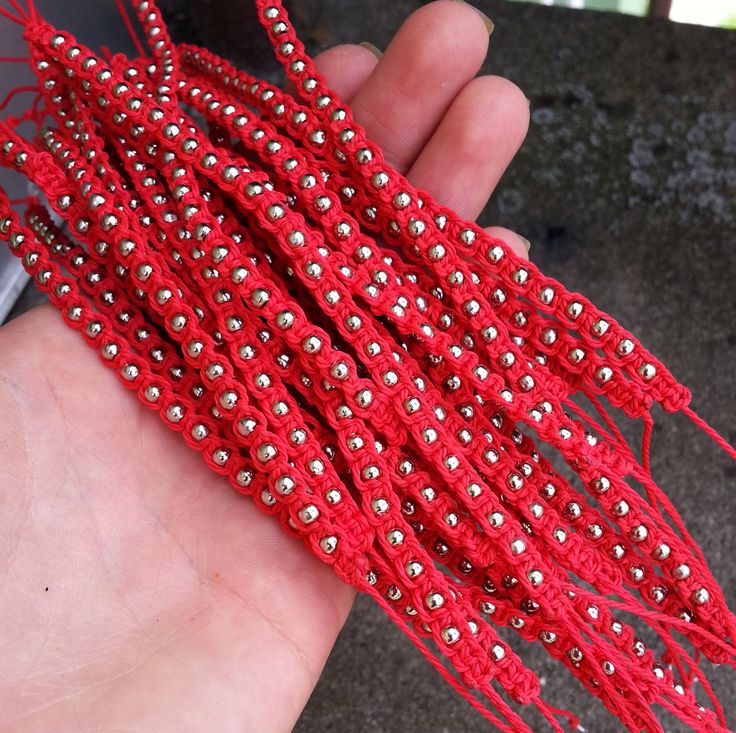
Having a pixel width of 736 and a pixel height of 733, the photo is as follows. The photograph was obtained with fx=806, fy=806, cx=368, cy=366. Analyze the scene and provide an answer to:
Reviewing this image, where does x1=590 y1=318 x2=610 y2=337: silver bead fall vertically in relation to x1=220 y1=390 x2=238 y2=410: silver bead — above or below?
above

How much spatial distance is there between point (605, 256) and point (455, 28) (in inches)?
18.3

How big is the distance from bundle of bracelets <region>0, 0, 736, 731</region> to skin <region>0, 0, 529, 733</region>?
0.12ft

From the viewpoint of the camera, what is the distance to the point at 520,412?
0.68 meters

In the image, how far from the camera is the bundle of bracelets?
2.15ft

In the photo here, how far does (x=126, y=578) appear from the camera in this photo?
2.16ft

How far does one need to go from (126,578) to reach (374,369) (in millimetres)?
266

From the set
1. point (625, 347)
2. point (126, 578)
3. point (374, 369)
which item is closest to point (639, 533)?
point (625, 347)

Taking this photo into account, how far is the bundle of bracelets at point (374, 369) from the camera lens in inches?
25.9

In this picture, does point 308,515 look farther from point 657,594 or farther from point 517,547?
point 657,594

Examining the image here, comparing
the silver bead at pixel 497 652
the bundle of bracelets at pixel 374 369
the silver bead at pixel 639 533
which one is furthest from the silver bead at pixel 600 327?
the silver bead at pixel 497 652

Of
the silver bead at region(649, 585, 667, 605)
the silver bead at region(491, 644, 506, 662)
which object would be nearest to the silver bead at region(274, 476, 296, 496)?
the silver bead at region(491, 644, 506, 662)

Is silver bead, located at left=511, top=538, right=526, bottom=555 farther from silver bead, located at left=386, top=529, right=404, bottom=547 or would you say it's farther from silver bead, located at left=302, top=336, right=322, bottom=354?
silver bead, located at left=302, top=336, right=322, bottom=354

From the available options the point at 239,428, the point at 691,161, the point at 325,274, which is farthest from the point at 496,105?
the point at 691,161

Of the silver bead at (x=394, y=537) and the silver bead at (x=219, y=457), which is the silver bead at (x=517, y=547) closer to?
the silver bead at (x=394, y=537)
